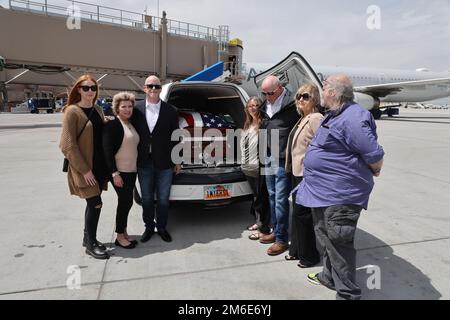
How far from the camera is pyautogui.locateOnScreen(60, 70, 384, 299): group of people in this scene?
90.6 inches

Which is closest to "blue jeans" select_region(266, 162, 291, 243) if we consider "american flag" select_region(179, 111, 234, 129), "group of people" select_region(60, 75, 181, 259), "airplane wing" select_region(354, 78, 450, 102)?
"group of people" select_region(60, 75, 181, 259)

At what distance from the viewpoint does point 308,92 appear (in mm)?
2873

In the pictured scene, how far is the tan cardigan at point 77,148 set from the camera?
283 centimetres

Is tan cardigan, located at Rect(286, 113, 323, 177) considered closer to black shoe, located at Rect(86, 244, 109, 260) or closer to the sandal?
the sandal

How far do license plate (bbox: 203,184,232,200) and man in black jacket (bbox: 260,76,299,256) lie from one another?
599 mm

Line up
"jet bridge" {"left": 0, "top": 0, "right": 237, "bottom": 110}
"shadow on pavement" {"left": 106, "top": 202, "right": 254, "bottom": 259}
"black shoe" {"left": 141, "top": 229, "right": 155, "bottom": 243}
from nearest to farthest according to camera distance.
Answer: "shadow on pavement" {"left": 106, "top": 202, "right": 254, "bottom": 259} < "black shoe" {"left": 141, "top": 229, "right": 155, "bottom": 243} < "jet bridge" {"left": 0, "top": 0, "right": 237, "bottom": 110}

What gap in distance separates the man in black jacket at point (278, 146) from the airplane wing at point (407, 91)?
21.6 m

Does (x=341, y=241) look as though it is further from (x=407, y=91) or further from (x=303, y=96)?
(x=407, y=91)

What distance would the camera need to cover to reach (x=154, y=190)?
3.54 metres

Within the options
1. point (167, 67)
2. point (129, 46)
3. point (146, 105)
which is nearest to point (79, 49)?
point (129, 46)

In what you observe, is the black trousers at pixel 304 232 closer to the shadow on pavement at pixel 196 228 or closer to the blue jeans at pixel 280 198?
the blue jeans at pixel 280 198

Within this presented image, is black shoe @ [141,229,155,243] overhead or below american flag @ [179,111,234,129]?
below

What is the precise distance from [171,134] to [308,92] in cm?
151

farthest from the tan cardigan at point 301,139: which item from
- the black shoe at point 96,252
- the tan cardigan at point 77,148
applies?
the black shoe at point 96,252
